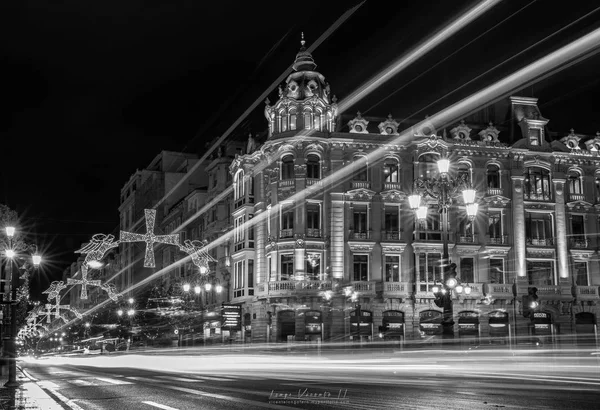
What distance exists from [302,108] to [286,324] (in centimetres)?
1434

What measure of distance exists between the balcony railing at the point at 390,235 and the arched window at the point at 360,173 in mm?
3845

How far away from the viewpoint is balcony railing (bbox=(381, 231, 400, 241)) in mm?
49094

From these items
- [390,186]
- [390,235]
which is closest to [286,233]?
[390,235]

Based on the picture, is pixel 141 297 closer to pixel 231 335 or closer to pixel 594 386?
pixel 231 335

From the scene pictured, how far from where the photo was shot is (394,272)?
161ft

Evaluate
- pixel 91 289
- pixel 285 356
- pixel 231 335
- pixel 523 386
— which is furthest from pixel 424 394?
pixel 91 289

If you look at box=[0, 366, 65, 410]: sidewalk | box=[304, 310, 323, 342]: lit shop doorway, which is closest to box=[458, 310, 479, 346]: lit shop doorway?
box=[304, 310, 323, 342]: lit shop doorway

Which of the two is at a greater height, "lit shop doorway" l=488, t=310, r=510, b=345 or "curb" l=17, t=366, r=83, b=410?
"lit shop doorway" l=488, t=310, r=510, b=345

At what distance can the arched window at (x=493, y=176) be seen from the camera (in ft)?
169

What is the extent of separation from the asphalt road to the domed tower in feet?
77.3

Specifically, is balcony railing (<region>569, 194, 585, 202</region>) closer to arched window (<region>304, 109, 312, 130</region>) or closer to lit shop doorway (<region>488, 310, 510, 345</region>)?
lit shop doorway (<region>488, 310, 510, 345</region>)

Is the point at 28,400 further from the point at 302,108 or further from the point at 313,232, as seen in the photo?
the point at 302,108

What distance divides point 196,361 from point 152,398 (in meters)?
21.9

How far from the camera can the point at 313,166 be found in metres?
49.1
